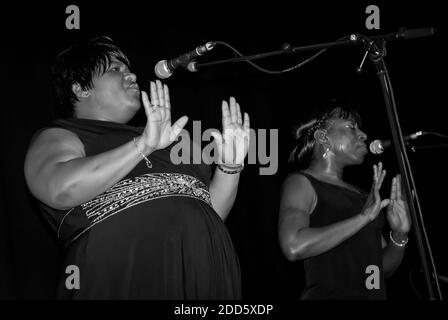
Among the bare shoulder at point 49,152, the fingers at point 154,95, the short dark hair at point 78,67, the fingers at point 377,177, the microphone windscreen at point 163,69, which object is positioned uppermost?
the short dark hair at point 78,67

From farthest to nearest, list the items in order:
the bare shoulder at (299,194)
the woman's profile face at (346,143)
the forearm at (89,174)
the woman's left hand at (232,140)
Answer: the woman's profile face at (346,143) → the bare shoulder at (299,194) → the woman's left hand at (232,140) → the forearm at (89,174)

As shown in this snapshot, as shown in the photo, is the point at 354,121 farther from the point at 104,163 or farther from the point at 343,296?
the point at 104,163

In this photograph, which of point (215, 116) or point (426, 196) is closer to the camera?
point (215, 116)

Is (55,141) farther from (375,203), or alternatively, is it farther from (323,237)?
(375,203)

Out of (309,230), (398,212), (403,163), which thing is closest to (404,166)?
(403,163)

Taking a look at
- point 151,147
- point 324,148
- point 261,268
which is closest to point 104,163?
point 151,147

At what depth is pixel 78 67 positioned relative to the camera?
1900 millimetres

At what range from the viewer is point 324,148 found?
2.72 m

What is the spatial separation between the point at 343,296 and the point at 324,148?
752 millimetres

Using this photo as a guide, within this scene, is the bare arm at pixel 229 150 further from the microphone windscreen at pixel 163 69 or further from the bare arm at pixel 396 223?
the bare arm at pixel 396 223

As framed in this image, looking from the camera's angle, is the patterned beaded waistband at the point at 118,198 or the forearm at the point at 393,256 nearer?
the patterned beaded waistband at the point at 118,198

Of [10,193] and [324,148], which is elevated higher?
[324,148]

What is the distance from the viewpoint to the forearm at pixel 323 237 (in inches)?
90.3

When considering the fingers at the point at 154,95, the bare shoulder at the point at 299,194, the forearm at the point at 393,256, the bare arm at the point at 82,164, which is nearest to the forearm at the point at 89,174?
the bare arm at the point at 82,164
